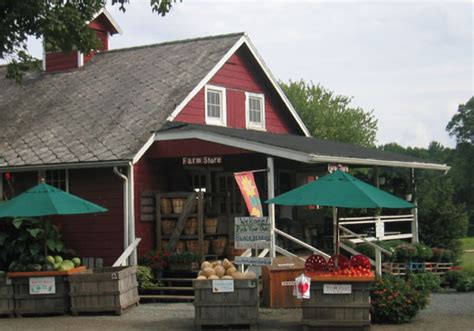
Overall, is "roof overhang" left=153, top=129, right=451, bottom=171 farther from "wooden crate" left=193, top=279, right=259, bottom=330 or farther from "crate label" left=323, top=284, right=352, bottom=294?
"crate label" left=323, top=284, right=352, bottom=294

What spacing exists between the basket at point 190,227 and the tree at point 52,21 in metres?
4.45

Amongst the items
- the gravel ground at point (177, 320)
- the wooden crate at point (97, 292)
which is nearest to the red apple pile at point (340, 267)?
the gravel ground at point (177, 320)

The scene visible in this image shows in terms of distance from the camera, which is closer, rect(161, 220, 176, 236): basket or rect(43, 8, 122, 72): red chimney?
rect(161, 220, 176, 236): basket

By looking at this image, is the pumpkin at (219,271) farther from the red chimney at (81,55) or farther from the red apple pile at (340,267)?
the red chimney at (81,55)

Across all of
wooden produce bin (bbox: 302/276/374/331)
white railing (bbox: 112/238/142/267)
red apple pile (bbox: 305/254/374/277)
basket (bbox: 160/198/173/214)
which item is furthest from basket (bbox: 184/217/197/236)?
wooden produce bin (bbox: 302/276/374/331)

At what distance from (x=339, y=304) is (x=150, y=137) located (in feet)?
23.6

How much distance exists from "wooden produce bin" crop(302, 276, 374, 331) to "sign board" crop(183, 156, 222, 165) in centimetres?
593

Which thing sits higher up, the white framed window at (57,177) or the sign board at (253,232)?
the white framed window at (57,177)

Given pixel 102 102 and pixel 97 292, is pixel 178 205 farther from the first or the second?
pixel 102 102

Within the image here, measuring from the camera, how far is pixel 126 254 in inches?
674

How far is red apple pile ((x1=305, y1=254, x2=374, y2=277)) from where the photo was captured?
12336 mm

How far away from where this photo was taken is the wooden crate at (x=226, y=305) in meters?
12.8

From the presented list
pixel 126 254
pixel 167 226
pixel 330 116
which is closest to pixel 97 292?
pixel 126 254

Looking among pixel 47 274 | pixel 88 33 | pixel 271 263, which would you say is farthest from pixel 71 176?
pixel 271 263
